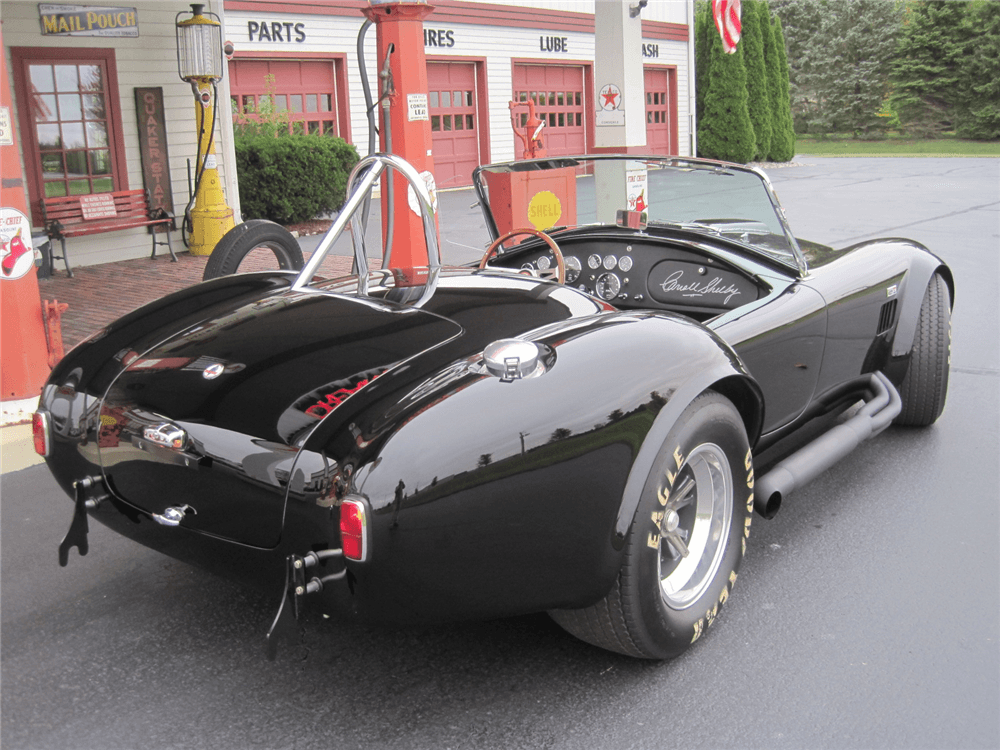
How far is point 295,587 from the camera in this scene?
2133mm

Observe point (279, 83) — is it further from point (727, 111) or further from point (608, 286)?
point (608, 286)

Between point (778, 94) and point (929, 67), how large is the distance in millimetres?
16388

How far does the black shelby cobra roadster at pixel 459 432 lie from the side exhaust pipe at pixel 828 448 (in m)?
0.01

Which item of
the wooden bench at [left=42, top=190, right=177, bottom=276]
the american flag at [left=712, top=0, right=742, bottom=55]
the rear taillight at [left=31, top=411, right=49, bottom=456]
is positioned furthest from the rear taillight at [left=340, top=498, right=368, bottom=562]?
the american flag at [left=712, top=0, right=742, bottom=55]

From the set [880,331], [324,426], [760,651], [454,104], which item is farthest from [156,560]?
[454,104]

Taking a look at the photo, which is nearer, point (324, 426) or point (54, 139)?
point (324, 426)

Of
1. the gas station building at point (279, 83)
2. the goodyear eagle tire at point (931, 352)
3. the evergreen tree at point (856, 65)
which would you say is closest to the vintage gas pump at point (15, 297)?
the gas station building at point (279, 83)

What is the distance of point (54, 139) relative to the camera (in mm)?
10602

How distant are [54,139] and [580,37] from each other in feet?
48.6

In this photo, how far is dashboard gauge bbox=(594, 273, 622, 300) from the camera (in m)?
Result: 3.81

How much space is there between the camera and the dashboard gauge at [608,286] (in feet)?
12.5

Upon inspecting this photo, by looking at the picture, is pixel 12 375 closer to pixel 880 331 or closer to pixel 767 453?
pixel 767 453

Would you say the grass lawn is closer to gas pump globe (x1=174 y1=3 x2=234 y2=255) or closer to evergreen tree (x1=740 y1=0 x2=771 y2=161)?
evergreen tree (x1=740 y1=0 x2=771 y2=161)

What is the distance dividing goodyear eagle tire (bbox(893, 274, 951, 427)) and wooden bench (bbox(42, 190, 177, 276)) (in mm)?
8558
